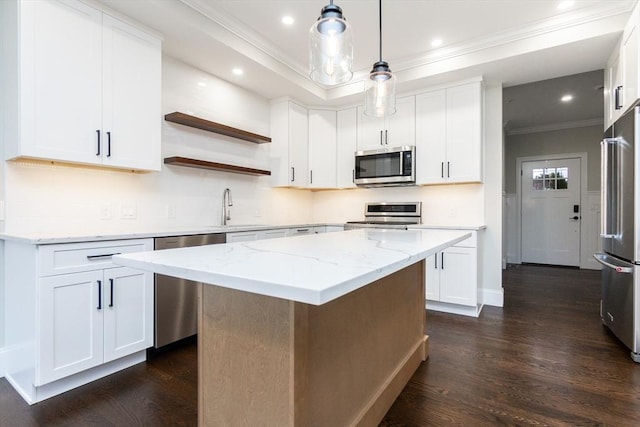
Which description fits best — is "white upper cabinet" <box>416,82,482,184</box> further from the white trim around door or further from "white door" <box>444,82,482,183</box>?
the white trim around door

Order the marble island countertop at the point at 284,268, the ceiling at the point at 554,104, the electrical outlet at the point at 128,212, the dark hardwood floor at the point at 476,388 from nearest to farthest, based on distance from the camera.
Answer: the marble island countertop at the point at 284,268, the dark hardwood floor at the point at 476,388, the electrical outlet at the point at 128,212, the ceiling at the point at 554,104

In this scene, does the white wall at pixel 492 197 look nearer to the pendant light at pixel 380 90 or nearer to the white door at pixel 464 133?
the white door at pixel 464 133

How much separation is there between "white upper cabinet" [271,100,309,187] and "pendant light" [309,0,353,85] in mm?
2487

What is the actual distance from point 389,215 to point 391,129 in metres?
1.07

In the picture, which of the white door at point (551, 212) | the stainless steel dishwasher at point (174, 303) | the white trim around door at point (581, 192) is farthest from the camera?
the white door at point (551, 212)

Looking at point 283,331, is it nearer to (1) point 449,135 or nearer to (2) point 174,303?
(2) point 174,303

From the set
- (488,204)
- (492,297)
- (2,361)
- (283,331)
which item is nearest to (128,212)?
(2,361)

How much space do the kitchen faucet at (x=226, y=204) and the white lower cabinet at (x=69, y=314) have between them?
1.28 metres

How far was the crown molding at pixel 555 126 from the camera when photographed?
596 centimetres

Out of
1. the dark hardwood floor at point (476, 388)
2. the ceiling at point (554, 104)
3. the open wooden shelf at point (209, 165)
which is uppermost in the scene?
the ceiling at point (554, 104)

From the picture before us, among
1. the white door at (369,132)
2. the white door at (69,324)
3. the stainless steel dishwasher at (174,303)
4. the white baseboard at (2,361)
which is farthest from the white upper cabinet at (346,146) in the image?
the white baseboard at (2,361)

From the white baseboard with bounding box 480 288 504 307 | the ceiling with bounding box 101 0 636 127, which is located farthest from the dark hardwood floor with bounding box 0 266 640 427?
the ceiling with bounding box 101 0 636 127

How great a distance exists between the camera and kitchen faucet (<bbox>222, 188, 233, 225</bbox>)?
11.6 feet

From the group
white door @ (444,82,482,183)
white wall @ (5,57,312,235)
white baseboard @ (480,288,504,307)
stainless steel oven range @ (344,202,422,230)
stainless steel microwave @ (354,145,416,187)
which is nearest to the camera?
white wall @ (5,57,312,235)
